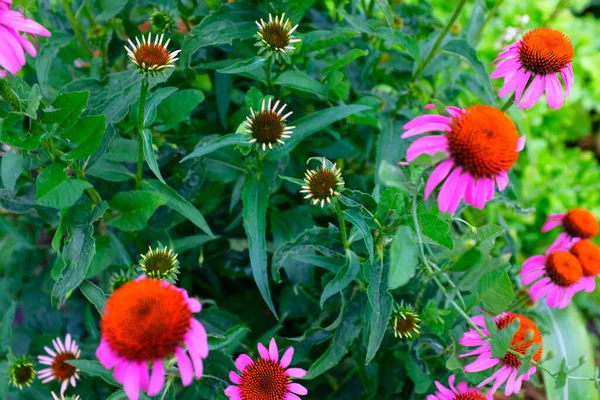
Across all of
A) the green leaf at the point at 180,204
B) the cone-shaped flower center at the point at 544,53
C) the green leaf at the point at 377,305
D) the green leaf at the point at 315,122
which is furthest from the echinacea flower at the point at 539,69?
the green leaf at the point at 180,204

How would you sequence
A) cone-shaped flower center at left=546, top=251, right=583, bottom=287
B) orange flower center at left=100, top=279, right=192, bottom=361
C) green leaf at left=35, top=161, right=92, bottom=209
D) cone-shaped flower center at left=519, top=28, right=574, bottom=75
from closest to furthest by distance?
orange flower center at left=100, top=279, right=192, bottom=361 → green leaf at left=35, top=161, right=92, bottom=209 → cone-shaped flower center at left=519, top=28, right=574, bottom=75 → cone-shaped flower center at left=546, top=251, right=583, bottom=287

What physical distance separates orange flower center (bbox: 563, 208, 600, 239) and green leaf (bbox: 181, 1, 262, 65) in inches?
33.5

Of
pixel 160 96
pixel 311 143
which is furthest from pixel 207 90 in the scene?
pixel 160 96

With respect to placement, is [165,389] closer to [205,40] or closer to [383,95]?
[205,40]

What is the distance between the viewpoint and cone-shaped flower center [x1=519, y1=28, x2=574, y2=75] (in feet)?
3.04

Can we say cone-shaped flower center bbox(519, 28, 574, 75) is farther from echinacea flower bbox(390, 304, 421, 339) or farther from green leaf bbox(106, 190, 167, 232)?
green leaf bbox(106, 190, 167, 232)

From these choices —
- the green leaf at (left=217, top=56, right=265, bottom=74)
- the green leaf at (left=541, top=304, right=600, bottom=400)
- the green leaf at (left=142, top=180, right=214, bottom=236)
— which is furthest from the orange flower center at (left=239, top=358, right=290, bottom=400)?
the green leaf at (left=541, top=304, right=600, bottom=400)

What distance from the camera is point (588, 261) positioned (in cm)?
109

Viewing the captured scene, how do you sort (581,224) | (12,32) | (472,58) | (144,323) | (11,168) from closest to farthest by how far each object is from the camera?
1. (144,323)
2. (12,32)
3. (11,168)
4. (472,58)
5. (581,224)

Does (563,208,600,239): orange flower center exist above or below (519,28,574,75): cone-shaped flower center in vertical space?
below

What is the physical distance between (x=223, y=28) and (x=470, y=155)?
0.52m

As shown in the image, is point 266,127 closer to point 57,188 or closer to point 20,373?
point 57,188

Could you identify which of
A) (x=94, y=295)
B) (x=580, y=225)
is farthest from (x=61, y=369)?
(x=580, y=225)

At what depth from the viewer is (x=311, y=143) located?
3.90 feet
